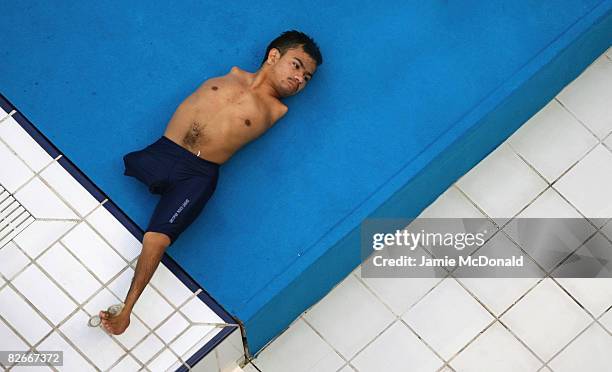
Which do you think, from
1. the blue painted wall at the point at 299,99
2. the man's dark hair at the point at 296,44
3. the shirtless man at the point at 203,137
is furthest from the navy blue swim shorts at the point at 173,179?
the man's dark hair at the point at 296,44

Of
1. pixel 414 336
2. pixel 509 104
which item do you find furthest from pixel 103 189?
pixel 509 104

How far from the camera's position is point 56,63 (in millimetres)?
3590

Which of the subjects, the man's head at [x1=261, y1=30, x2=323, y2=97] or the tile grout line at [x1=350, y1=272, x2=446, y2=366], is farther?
the tile grout line at [x1=350, y1=272, x2=446, y2=366]

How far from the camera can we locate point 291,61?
3406 millimetres

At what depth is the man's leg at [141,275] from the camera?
3.14 meters

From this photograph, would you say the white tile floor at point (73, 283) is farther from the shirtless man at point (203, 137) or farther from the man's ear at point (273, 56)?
the man's ear at point (273, 56)

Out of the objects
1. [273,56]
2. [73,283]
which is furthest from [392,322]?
[73,283]

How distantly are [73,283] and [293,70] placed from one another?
50.8 inches

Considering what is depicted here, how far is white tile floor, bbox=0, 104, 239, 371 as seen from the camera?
127 inches

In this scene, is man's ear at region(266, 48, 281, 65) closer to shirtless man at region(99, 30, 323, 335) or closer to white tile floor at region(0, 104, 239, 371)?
shirtless man at region(99, 30, 323, 335)

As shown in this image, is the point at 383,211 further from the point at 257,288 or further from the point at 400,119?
the point at 257,288

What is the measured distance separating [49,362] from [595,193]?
2.60 metres

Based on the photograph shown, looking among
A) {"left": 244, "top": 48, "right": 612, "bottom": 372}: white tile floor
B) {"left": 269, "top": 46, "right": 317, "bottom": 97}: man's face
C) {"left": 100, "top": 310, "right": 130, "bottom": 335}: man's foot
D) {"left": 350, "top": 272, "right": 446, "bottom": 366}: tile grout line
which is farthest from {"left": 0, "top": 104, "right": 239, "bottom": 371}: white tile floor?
{"left": 269, "top": 46, "right": 317, "bottom": 97}: man's face

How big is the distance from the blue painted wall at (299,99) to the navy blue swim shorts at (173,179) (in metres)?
0.14
